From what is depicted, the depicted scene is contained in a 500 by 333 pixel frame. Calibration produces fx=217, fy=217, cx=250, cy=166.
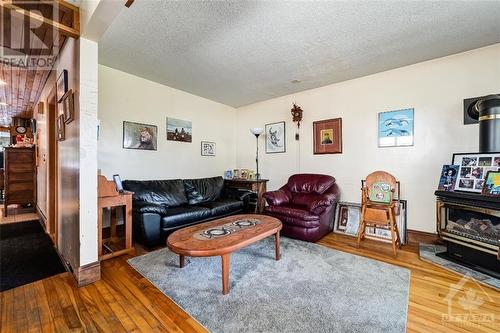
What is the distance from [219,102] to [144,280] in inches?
155

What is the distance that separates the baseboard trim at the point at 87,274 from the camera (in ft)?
6.38

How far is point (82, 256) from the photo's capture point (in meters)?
1.96

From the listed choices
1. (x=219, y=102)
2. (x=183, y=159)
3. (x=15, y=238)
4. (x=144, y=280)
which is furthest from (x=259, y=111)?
(x=15, y=238)

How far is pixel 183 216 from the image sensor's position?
3064 mm

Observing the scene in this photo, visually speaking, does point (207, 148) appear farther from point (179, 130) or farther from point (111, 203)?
point (111, 203)

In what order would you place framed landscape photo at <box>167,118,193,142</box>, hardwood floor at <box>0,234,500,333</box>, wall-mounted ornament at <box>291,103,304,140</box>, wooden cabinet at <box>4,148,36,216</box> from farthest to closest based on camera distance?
wooden cabinet at <box>4,148,36,216</box>
wall-mounted ornament at <box>291,103,304,140</box>
framed landscape photo at <box>167,118,193,142</box>
hardwood floor at <box>0,234,500,333</box>

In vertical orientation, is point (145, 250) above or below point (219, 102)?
below

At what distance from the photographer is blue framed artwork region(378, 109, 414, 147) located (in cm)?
317

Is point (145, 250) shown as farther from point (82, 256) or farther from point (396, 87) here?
point (396, 87)

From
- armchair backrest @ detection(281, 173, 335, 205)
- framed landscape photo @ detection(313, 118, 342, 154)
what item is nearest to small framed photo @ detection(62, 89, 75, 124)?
armchair backrest @ detection(281, 173, 335, 205)

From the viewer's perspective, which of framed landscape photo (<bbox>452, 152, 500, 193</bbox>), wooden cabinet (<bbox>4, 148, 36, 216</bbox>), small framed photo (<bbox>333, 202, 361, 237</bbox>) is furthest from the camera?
Result: wooden cabinet (<bbox>4, 148, 36, 216</bbox>)

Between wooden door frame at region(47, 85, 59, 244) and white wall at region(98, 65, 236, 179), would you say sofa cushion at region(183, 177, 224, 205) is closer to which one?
white wall at region(98, 65, 236, 179)

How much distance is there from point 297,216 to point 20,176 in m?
5.86

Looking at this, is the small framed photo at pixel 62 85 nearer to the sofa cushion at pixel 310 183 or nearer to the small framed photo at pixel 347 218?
the sofa cushion at pixel 310 183
